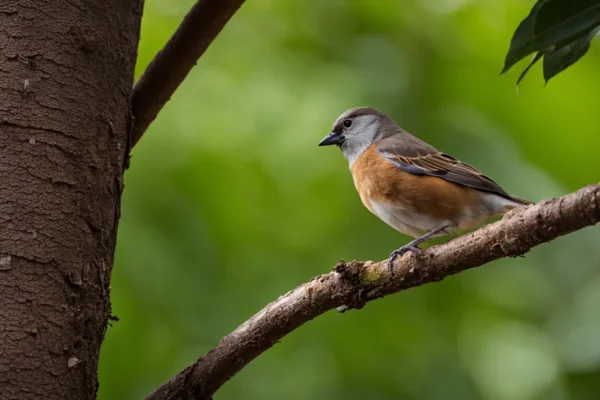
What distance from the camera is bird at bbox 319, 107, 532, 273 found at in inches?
139

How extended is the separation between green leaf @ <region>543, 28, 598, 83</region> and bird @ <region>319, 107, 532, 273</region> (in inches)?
55.2

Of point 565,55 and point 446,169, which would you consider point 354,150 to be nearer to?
point 446,169

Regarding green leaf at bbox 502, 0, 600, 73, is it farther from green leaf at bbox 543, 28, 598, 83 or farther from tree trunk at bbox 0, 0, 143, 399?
tree trunk at bbox 0, 0, 143, 399

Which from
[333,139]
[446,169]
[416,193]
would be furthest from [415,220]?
[333,139]

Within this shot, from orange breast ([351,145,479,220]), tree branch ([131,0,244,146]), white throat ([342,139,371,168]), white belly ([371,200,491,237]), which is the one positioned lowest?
white belly ([371,200,491,237])

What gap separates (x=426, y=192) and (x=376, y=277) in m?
1.44

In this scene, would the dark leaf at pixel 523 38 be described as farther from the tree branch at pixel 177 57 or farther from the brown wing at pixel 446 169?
the brown wing at pixel 446 169

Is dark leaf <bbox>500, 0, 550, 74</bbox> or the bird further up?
the bird

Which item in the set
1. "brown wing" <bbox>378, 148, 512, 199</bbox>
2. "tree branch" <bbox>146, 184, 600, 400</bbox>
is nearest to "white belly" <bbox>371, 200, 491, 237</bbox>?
"brown wing" <bbox>378, 148, 512, 199</bbox>

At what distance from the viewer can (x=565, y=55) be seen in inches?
78.3

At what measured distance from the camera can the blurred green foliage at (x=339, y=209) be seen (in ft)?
11.3

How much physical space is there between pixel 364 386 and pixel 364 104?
1359 millimetres

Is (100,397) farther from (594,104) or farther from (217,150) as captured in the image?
(594,104)

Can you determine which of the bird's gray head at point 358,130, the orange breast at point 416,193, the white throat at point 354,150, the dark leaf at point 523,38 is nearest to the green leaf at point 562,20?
the dark leaf at point 523,38
